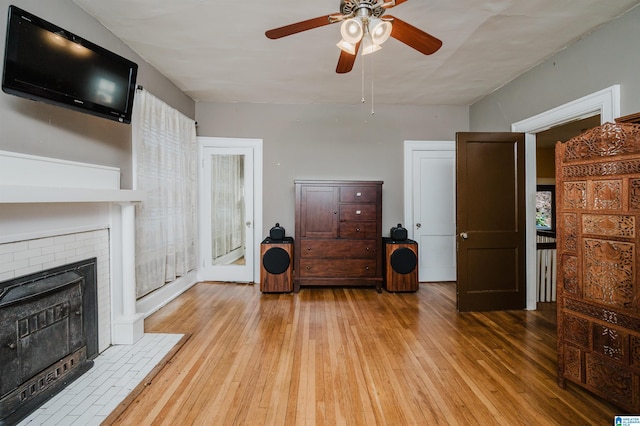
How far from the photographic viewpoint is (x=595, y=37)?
2.28 meters

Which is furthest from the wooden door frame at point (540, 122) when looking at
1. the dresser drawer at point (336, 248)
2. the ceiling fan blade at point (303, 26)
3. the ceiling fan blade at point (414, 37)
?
the ceiling fan blade at point (303, 26)

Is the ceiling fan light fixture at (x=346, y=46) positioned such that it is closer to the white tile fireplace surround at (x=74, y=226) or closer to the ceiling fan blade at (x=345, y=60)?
the ceiling fan blade at (x=345, y=60)

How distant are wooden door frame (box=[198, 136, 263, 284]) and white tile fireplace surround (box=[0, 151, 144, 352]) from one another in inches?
67.6

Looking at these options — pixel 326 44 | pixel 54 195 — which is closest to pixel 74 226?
pixel 54 195

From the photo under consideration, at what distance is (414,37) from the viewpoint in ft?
5.67

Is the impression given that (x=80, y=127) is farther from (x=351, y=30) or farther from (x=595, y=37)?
(x=595, y=37)

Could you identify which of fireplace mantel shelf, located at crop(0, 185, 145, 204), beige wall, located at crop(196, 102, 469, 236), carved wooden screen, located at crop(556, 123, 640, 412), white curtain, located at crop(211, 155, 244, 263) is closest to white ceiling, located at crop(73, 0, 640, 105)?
beige wall, located at crop(196, 102, 469, 236)

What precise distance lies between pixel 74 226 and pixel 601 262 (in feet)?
11.1

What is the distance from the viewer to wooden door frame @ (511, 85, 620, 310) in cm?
217

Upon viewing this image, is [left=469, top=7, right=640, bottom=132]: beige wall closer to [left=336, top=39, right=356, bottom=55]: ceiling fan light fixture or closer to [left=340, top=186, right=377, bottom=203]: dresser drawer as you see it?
[left=340, top=186, right=377, bottom=203]: dresser drawer

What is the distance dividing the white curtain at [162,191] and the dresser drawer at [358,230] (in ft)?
6.59

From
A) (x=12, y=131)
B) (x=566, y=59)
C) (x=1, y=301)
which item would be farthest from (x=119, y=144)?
(x=566, y=59)

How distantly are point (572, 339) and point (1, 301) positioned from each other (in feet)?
10.8

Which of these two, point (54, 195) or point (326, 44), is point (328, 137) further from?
point (54, 195)
